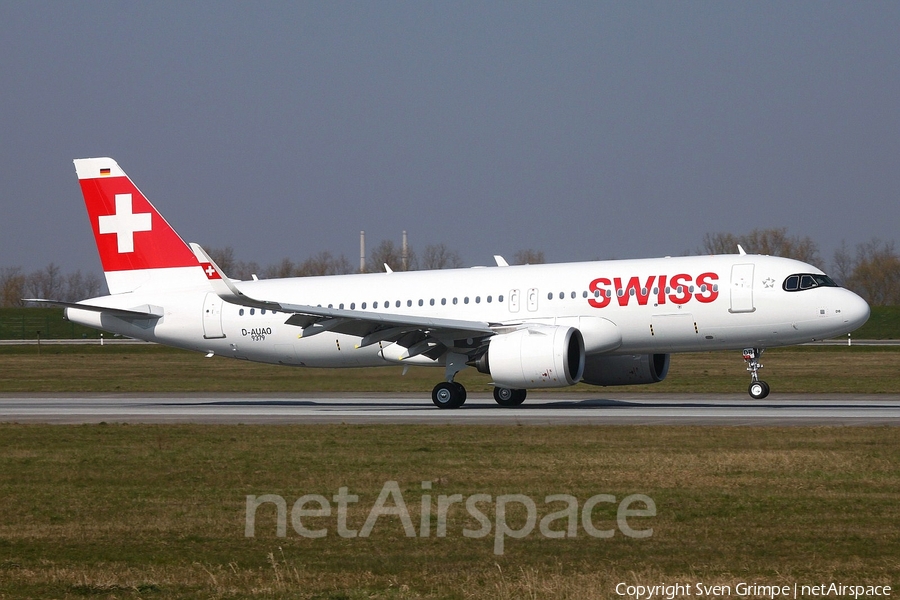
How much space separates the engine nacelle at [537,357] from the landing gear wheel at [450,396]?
5.59 feet

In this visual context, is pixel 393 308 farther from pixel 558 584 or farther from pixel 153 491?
pixel 558 584

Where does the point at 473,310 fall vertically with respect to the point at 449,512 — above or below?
above

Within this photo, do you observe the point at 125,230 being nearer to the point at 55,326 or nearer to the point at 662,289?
the point at 662,289

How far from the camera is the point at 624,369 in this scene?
1222 inches

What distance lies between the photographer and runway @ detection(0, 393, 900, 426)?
965 inches

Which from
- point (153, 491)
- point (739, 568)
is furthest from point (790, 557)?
point (153, 491)

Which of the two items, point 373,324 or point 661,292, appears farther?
point 373,324

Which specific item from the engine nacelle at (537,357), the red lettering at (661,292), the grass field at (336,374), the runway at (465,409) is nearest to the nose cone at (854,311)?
the runway at (465,409)

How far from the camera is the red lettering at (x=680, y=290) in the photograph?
28250mm

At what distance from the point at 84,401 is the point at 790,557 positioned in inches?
1107

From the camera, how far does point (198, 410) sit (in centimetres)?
2931

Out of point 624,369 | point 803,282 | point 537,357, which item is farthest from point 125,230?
point 803,282

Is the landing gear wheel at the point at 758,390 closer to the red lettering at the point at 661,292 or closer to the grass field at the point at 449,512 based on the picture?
the red lettering at the point at 661,292

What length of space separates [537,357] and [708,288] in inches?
193
